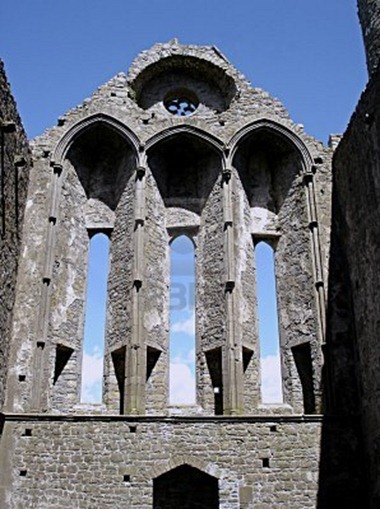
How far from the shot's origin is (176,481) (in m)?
9.88

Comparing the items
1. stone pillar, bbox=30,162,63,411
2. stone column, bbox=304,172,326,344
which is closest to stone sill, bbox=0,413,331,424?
stone pillar, bbox=30,162,63,411

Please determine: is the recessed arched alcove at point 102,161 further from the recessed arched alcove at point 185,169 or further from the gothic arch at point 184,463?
the gothic arch at point 184,463

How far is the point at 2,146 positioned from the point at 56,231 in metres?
2.02

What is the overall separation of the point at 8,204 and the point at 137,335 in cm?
303

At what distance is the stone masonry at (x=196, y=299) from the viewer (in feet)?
29.5

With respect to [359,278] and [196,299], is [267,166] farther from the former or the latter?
[359,278]

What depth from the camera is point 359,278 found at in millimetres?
9805

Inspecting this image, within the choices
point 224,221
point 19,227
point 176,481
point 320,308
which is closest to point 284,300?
point 320,308

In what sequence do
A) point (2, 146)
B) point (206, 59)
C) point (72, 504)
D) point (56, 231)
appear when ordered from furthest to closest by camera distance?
point (206, 59)
point (56, 231)
point (2, 146)
point (72, 504)

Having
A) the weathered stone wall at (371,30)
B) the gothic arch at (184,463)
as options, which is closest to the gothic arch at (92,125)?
the weathered stone wall at (371,30)

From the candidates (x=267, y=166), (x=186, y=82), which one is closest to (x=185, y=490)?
(x=267, y=166)

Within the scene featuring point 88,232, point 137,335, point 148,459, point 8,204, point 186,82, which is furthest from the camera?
point 186,82

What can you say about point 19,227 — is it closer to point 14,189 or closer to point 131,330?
point 14,189

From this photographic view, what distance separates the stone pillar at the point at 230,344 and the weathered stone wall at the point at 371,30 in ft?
13.3
